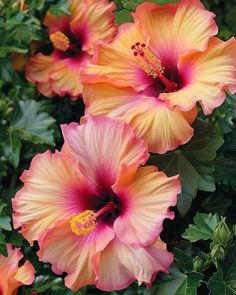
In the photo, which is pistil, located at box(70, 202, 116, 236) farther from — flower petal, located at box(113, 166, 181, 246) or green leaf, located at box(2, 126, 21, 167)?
green leaf, located at box(2, 126, 21, 167)

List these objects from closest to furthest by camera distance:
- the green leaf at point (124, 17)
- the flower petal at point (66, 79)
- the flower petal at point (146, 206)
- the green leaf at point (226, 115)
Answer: the flower petal at point (146, 206) < the green leaf at point (226, 115) < the green leaf at point (124, 17) < the flower petal at point (66, 79)

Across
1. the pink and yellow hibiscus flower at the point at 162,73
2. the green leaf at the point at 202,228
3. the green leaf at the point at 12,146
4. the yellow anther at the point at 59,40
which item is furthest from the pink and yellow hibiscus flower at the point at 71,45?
the green leaf at the point at 202,228

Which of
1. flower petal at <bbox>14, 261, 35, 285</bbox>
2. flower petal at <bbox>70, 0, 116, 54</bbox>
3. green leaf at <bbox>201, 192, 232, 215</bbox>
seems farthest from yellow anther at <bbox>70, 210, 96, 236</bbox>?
flower petal at <bbox>70, 0, 116, 54</bbox>

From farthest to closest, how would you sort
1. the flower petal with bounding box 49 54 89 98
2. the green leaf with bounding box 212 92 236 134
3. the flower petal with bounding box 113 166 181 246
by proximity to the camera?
the flower petal with bounding box 49 54 89 98 < the green leaf with bounding box 212 92 236 134 < the flower petal with bounding box 113 166 181 246

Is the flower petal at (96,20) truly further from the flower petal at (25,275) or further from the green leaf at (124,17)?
the flower petal at (25,275)

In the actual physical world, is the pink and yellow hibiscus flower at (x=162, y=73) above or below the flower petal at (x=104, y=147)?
above

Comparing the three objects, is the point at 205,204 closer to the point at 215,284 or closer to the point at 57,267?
the point at 215,284

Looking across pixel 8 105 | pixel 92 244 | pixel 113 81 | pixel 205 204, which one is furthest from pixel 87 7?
pixel 92 244

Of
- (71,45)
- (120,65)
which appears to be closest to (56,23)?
(71,45)
